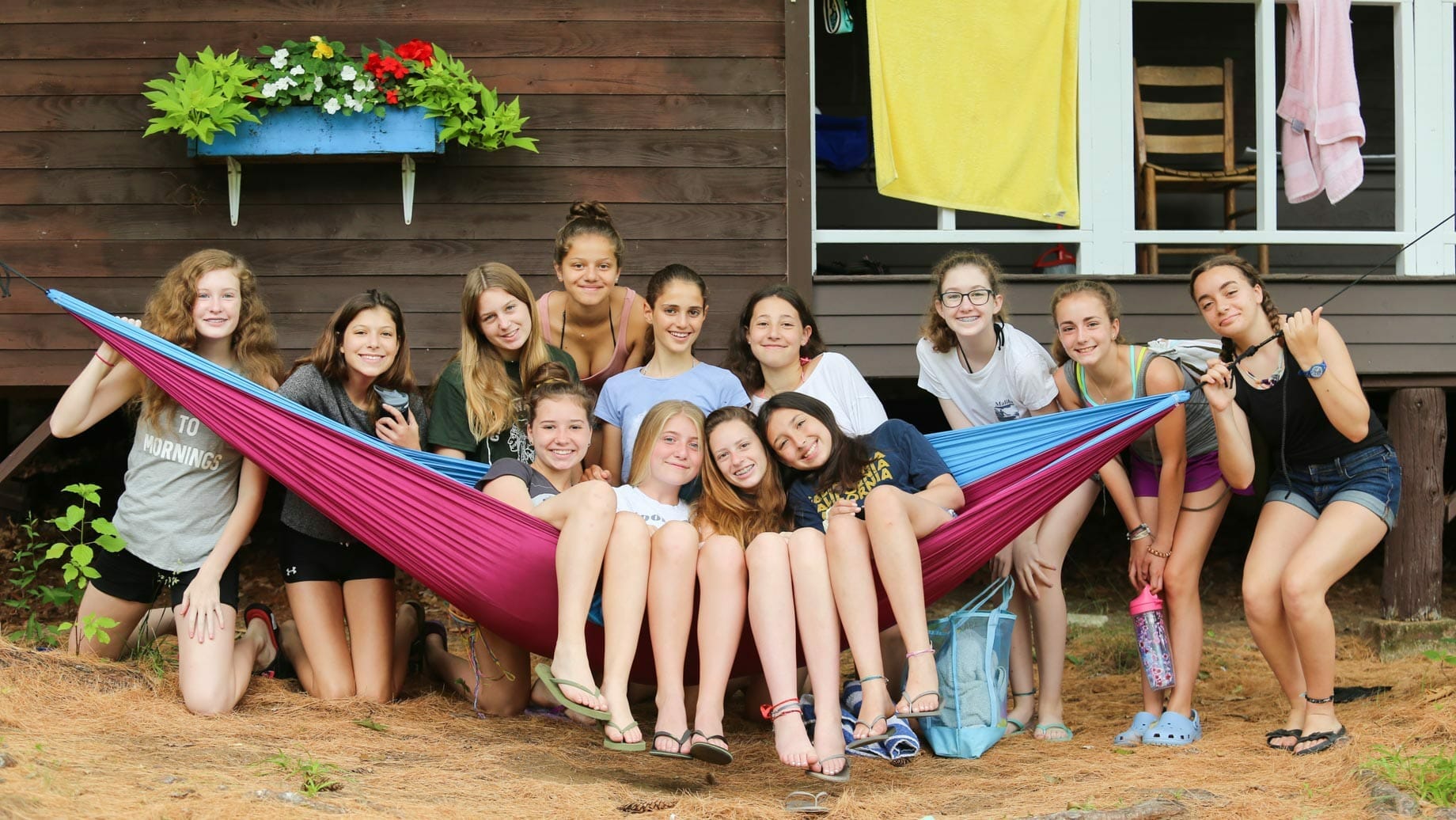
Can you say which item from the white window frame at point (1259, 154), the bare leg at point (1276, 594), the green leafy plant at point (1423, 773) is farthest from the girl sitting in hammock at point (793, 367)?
the green leafy plant at point (1423, 773)

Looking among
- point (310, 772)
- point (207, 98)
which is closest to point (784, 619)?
point (310, 772)

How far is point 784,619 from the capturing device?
2471 millimetres

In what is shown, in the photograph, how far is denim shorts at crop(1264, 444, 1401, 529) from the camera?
2777 millimetres

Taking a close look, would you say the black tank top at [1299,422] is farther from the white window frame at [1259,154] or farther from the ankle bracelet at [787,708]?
the white window frame at [1259,154]

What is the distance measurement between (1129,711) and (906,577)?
119 centimetres

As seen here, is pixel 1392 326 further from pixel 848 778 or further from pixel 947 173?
pixel 848 778

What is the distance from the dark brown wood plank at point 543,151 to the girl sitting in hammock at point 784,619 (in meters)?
1.75

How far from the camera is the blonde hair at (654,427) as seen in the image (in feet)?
8.98

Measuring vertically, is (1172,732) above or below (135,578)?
below

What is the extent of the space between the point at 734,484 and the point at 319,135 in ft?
6.63

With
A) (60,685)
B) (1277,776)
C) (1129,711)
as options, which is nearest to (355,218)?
(60,685)

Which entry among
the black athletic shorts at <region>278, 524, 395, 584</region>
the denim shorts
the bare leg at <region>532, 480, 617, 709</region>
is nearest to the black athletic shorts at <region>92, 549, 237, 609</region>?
the black athletic shorts at <region>278, 524, 395, 584</region>

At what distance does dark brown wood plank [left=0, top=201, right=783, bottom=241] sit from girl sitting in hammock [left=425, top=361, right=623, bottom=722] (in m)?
1.28

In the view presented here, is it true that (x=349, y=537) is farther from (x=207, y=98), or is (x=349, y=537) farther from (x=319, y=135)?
(x=207, y=98)
